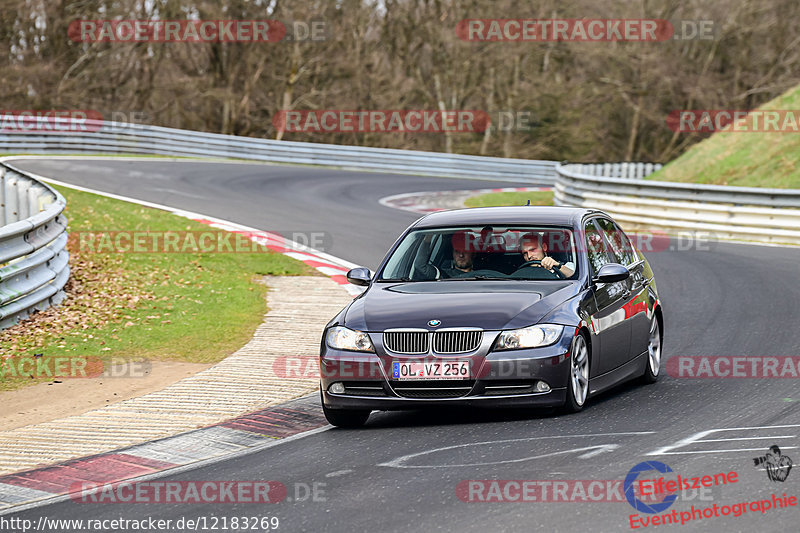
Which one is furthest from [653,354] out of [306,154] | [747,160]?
[306,154]

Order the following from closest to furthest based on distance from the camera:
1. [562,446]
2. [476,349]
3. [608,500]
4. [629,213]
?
[608,500] → [562,446] → [476,349] → [629,213]

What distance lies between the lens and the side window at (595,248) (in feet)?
30.9

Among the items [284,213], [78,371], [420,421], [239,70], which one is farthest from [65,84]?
[420,421]

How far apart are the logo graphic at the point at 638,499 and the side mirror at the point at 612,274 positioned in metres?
2.36

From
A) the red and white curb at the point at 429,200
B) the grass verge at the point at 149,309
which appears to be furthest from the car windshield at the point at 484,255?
the red and white curb at the point at 429,200

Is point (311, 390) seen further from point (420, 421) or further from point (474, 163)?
point (474, 163)

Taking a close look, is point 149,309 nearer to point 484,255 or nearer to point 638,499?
point 484,255

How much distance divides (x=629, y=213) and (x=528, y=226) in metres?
14.8

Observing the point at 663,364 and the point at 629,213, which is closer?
the point at 663,364

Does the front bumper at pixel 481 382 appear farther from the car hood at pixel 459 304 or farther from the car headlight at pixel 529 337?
the car hood at pixel 459 304

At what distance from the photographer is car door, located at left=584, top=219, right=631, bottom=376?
29.2 ft

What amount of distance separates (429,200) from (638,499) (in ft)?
76.2

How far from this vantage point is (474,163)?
3803 centimetres

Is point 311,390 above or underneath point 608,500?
underneath
